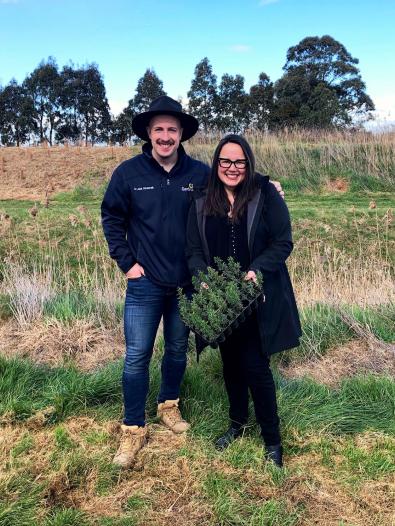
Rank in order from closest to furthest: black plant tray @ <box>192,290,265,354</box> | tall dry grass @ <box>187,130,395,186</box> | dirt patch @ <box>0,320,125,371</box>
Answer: black plant tray @ <box>192,290,265,354</box>
dirt patch @ <box>0,320,125,371</box>
tall dry grass @ <box>187,130,395,186</box>

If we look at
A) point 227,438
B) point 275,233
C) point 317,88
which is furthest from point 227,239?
point 317,88

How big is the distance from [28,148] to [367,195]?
14.8m

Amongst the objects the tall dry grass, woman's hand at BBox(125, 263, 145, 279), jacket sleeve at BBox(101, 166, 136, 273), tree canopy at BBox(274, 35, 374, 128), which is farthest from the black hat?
tree canopy at BBox(274, 35, 374, 128)

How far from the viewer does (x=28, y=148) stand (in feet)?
73.7

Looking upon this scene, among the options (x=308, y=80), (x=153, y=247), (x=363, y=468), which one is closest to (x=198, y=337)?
(x=153, y=247)

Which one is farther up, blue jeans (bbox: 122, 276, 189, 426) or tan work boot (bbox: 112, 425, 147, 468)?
blue jeans (bbox: 122, 276, 189, 426)

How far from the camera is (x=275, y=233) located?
2893mm

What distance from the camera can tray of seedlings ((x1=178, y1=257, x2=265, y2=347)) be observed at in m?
2.76

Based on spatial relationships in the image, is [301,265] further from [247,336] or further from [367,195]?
[367,195]

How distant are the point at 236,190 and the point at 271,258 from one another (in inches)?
18.1

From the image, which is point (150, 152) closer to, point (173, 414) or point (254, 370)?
point (254, 370)

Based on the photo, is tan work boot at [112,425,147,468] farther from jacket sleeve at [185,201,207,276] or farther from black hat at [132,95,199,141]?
black hat at [132,95,199,141]

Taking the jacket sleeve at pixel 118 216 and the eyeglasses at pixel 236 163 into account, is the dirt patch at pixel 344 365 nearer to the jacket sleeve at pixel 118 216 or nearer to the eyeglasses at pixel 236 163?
the jacket sleeve at pixel 118 216

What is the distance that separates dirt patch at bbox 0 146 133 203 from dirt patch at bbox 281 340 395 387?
12.9 metres
